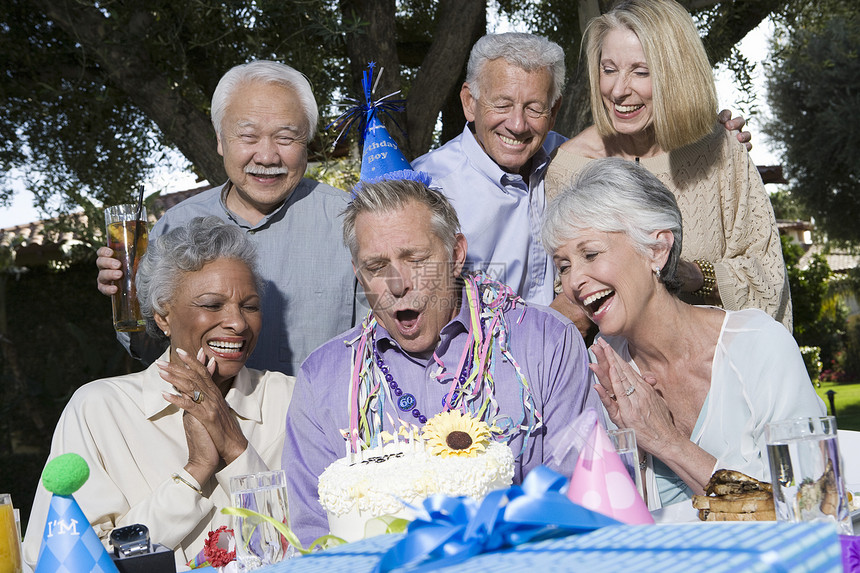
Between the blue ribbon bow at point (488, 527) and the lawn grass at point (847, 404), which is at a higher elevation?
the blue ribbon bow at point (488, 527)

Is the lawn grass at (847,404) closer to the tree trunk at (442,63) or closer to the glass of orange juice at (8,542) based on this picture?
the tree trunk at (442,63)

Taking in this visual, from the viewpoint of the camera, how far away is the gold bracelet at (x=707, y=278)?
10.6ft

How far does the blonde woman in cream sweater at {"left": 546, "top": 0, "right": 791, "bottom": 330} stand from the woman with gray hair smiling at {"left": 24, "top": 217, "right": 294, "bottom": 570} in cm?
140

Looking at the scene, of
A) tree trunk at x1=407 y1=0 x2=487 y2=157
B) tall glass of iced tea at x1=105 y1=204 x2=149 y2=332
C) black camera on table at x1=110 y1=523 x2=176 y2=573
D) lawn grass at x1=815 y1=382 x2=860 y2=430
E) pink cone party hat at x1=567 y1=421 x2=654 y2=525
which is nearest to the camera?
pink cone party hat at x1=567 y1=421 x2=654 y2=525

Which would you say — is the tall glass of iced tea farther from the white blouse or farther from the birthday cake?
the white blouse

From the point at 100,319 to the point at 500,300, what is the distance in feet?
29.3

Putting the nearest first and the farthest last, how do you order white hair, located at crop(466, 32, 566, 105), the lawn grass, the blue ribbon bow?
the blue ribbon bow, white hair, located at crop(466, 32, 566, 105), the lawn grass

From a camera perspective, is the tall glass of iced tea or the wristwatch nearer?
the wristwatch

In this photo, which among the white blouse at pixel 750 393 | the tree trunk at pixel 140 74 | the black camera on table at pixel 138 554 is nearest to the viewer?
the black camera on table at pixel 138 554

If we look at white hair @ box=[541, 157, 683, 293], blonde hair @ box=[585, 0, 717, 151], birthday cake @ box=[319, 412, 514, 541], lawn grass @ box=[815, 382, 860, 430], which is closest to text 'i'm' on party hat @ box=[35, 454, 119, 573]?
birthday cake @ box=[319, 412, 514, 541]

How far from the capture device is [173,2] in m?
5.07

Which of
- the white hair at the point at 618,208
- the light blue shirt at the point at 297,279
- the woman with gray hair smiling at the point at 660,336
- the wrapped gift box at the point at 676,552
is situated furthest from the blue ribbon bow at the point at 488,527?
the light blue shirt at the point at 297,279

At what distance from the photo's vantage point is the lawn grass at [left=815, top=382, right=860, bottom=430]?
13.8 meters

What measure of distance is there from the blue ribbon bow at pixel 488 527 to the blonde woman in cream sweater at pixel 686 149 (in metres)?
2.12
